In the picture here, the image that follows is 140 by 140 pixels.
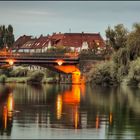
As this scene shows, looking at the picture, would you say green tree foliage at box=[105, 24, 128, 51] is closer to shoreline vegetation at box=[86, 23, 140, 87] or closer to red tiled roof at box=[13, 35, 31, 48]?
shoreline vegetation at box=[86, 23, 140, 87]

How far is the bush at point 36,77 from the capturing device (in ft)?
354

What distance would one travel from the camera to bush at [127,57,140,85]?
78812 mm

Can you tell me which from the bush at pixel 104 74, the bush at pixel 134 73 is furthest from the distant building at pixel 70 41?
the bush at pixel 134 73

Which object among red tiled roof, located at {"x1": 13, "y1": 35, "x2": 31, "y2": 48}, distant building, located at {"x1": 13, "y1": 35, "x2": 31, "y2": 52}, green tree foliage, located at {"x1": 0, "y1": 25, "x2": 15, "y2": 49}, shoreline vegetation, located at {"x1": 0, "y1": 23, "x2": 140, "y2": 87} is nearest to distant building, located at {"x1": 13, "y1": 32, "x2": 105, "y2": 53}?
distant building, located at {"x1": 13, "y1": 35, "x2": 31, "y2": 52}

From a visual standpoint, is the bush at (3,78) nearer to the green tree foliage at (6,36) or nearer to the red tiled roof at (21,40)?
the green tree foliage at (6,36)

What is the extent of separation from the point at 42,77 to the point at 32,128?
239ft

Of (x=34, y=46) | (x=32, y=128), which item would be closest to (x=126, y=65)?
(x=32, y=128)

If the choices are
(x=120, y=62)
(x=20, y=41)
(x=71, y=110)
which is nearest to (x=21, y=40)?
(x=20, y=41)

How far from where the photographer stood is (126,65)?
8312 centimetres

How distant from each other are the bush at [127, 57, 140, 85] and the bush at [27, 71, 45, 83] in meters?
28.9

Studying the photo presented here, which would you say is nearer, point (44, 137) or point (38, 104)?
point (44, 137)

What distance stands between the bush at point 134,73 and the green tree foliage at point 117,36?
11.0 m

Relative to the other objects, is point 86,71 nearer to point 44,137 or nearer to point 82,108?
point 82,108

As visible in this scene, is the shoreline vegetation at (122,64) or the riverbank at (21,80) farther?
the riverbank at (21,80)
